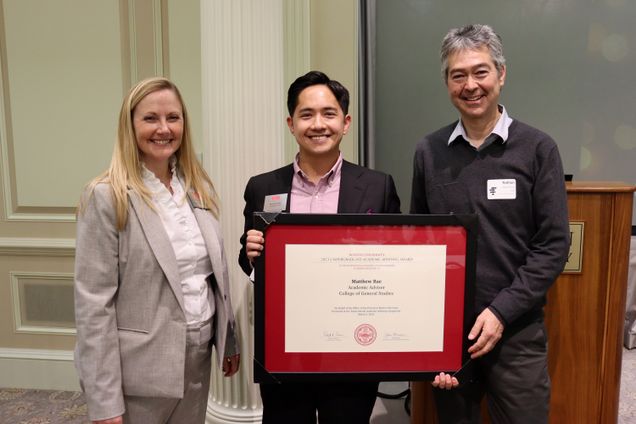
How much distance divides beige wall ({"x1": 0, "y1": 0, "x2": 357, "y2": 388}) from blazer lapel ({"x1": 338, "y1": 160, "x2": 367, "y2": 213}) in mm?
1476

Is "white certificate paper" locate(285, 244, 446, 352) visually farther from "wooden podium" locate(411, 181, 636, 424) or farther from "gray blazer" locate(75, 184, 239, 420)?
"wooden podium" locate(411, 181, 636, 424)

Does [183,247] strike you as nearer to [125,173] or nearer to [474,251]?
[125,173]

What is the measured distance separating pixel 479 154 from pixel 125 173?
3.42 feet

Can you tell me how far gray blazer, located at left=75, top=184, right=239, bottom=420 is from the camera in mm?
1287

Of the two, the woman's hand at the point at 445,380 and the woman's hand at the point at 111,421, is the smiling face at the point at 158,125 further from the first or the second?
the woman's hand at the point at 445,380

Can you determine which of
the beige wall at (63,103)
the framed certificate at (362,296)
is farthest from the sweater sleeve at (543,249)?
the beige wall at (63,103)

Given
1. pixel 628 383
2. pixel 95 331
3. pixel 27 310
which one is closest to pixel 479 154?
pixel 95 331

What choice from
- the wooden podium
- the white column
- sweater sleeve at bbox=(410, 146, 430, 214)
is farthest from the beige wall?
the wooden podium

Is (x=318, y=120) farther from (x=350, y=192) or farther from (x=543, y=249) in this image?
(x=543, y=249)

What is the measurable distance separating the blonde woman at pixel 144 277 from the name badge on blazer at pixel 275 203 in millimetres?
187

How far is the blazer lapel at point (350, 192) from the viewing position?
58.1 inches

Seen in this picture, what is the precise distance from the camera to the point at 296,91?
58.3 inches

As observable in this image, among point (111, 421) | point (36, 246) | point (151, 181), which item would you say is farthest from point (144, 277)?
point (36, 246)

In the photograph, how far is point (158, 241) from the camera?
4.33 ft
